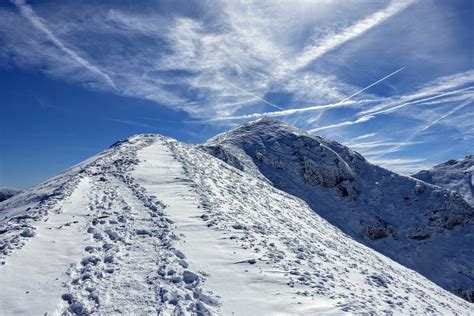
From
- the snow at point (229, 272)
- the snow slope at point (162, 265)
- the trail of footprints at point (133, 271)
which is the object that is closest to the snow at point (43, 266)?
the snow slope at point (162, 265)

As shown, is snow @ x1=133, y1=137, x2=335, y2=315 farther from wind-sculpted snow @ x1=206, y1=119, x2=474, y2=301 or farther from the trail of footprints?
wind-sculpted snow @ x1=206, y1=119, x2=474, y2=301

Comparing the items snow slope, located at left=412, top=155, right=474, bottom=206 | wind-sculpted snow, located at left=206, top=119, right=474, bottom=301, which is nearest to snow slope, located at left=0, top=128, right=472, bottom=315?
wind-sculpted snow, located at left=206, top=119, right=474, bottom=301

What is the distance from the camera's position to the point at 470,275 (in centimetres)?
4044

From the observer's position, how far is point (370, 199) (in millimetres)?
52625

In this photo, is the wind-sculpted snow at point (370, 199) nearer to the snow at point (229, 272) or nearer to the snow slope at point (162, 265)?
the snow at point (229, 272)

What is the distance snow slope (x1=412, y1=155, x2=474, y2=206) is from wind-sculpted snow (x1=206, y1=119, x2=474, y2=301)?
3497cm

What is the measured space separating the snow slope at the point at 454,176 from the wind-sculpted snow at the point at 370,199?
35.0m

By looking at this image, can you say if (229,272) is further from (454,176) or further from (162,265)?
(454,176)

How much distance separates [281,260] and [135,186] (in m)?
10.3

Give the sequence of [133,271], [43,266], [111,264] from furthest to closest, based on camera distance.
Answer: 1. [111,264]
2. [133,271]
3. [43,266]

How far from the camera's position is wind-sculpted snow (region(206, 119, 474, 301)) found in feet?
143

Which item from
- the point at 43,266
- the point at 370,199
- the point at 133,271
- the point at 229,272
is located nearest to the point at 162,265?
the point at 133,271

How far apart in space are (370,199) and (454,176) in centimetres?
5222

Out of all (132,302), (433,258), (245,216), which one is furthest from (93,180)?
(433,258)
